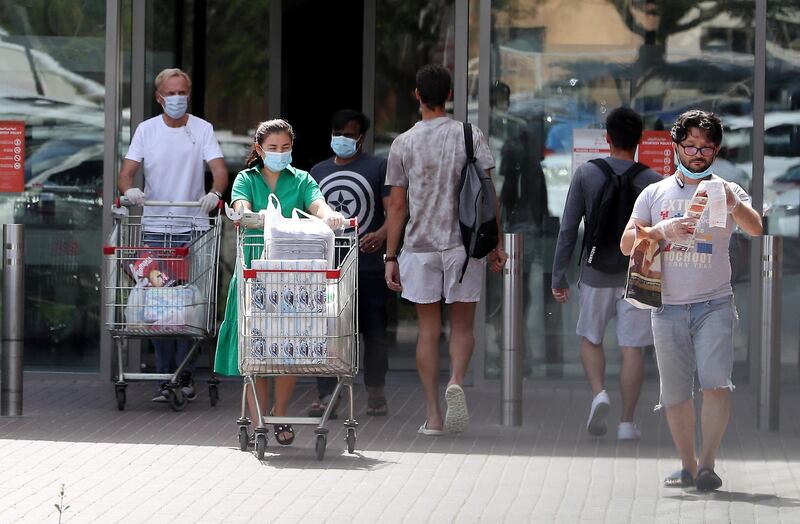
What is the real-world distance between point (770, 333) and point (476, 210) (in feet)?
6.62

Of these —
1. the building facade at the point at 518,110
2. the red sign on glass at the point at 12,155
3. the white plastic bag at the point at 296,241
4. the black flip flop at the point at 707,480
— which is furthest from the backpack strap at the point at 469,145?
the red sign on glass at the point at 12,155

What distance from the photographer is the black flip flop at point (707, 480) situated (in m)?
7.66

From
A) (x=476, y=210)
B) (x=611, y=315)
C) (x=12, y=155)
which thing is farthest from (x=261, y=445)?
(x=12, y=155)

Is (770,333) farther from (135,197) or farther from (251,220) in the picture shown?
(135,197)

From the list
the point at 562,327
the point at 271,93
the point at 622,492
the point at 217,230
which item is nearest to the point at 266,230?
the point at 217,230

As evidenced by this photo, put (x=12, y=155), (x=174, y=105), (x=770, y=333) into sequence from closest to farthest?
(x=770, y=333) < (x=174, y=105) < (x=12, y=155)

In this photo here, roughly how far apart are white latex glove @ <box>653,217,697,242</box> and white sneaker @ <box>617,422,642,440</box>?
7.19 feet

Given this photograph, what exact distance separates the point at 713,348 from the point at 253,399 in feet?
9.16

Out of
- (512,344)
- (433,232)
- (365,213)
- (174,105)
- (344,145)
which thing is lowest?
(512,344)

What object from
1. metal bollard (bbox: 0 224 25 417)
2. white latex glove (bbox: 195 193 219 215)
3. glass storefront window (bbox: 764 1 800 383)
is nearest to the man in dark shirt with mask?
white latex glove (bbox: 195 193 219 215)

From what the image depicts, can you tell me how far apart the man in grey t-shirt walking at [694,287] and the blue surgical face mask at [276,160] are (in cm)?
232

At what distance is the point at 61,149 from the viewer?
477 inches

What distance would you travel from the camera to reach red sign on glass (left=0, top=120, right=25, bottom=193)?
12.1m

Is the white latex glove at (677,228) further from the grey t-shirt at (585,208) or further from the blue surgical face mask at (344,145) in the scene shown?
the blue surgical face mask at (344,145)
